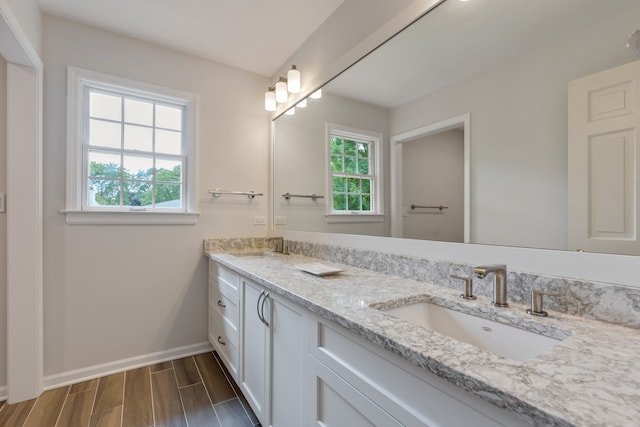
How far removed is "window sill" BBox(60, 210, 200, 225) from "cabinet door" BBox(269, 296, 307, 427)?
4.51 ft

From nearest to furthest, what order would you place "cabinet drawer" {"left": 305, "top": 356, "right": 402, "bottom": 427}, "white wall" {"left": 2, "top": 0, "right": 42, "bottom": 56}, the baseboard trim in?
"cabinet drawer" {"left": 305, "top": 356, "right": 402, "bottom": 427}, "white wall" {"left": 2, "top": 0, "right": 42, "bottom": 56}, the baseboard trim

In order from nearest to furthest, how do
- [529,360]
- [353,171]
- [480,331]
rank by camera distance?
[529,360]
[480,331]
[353,171]

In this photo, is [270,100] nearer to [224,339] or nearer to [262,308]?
[262,308]

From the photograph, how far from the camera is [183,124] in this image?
2.48 metres

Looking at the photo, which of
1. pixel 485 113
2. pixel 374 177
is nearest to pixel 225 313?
pixel 374 177

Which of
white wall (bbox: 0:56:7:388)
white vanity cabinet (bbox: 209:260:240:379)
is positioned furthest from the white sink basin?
white wall (bbox: 0:56:7:388)

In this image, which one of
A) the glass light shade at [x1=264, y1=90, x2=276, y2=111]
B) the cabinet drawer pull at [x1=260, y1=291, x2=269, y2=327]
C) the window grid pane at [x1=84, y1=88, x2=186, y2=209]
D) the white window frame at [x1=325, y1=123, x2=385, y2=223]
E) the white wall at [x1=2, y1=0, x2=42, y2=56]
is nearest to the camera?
the cabinet drawer pull at [x1=260, y1=291, x2=269, y2=327]

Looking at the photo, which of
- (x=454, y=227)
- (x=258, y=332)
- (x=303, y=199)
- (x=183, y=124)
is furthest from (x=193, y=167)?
(x=454, y=227)

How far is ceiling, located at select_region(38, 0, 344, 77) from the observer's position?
1.87 meters

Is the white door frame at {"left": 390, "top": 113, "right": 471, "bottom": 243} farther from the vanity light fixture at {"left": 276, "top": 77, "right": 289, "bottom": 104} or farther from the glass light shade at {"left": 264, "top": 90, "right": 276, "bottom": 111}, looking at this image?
the glass light shade at {"left": 264, "top": 90, "right": 276, "bottom": 111}

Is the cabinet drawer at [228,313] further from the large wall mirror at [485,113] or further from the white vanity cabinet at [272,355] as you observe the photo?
the large wall mirror at [485,113]

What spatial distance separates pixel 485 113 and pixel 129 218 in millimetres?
2366

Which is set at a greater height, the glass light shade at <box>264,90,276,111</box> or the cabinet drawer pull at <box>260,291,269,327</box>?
the glass light shade at <box>264,90,276,111</box>

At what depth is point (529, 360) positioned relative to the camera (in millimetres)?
608
